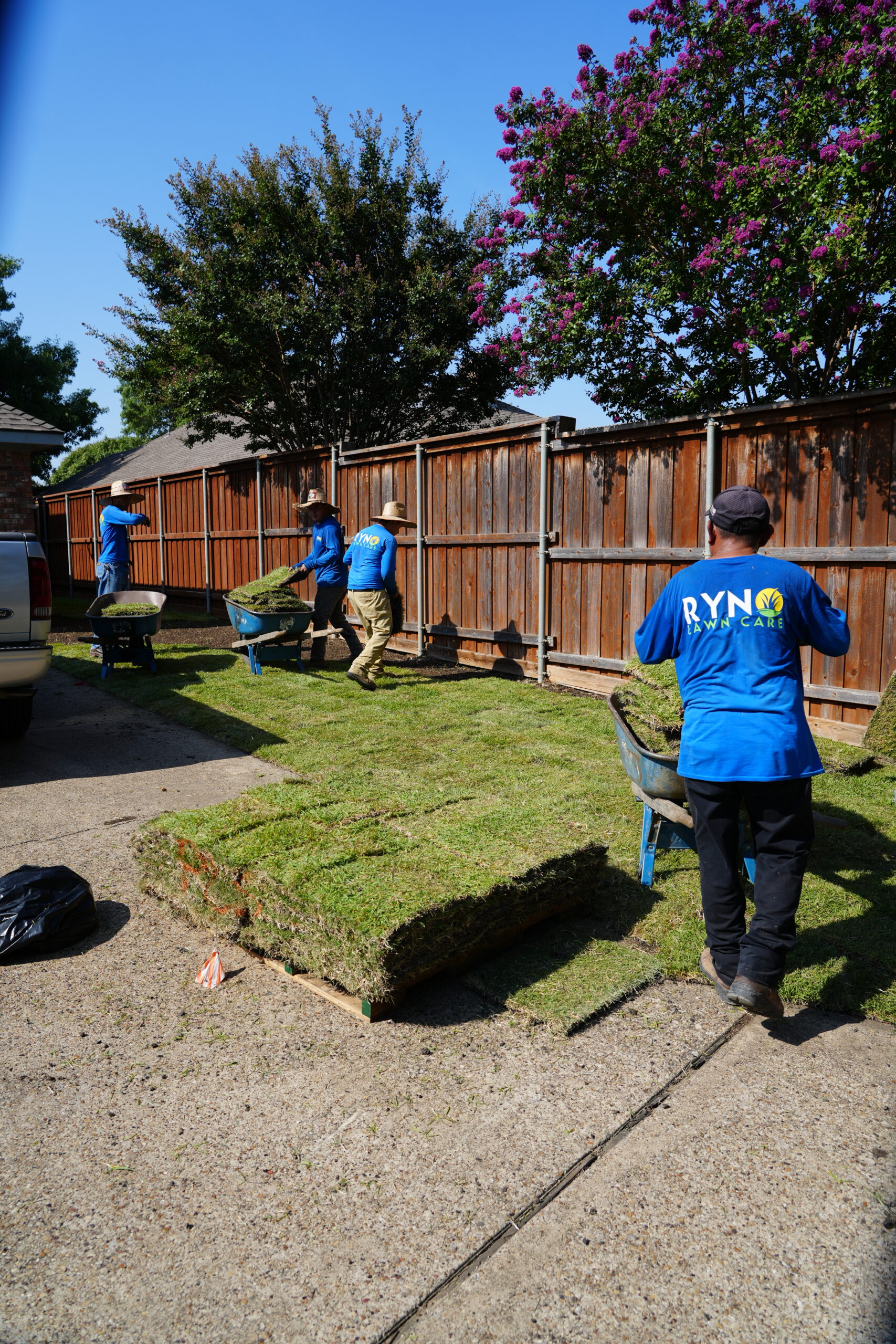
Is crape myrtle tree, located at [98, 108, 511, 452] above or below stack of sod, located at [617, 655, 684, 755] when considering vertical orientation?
above

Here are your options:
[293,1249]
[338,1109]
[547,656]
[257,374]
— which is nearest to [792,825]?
[338,1109]

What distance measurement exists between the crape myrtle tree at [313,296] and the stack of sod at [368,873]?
13.5m

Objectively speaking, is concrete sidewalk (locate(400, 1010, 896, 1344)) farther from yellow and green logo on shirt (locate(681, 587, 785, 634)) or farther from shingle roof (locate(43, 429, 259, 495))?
shingle roof (locate(43, 429, 259, 495))

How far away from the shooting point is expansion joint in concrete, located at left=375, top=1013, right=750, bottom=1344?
204cm

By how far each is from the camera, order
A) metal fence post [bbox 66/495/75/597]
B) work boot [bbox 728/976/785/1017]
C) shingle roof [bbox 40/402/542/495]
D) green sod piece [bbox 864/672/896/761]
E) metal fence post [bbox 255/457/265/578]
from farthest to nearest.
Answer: shingle roof [bbox 40/402/542/495] → metal fence post [bbox 66/495/75/597] → metal fence post [bbox 255/457/265/578] → green sod piece [bbox 864/672/896/761] → work boot [bbox 728/976/785/1017]

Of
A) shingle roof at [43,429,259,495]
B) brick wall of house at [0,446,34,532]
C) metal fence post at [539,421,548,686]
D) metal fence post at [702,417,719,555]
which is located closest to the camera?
metal fence post at [702,417,719,555]

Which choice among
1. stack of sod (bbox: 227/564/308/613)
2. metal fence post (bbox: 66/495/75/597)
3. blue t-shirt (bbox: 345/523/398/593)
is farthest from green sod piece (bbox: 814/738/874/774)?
metal fence post (bbox: 66/495/75/597)

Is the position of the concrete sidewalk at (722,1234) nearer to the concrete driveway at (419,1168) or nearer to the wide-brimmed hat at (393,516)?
the concrete driveway at (419,1168)

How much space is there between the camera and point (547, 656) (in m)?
9.94

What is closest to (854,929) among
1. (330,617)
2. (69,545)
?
(330,617)

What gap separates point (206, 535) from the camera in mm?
16641

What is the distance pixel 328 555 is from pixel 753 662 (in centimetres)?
779

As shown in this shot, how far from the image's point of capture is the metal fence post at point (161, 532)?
60.3 ft

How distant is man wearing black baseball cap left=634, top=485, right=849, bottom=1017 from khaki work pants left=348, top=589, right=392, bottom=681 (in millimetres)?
6302
